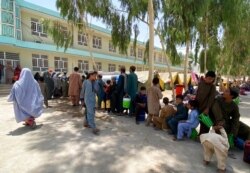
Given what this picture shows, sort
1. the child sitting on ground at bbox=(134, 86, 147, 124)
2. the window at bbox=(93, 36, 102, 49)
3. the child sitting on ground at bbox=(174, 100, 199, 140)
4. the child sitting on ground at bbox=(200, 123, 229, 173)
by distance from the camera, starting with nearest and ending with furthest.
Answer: the child sitting on ground at bbox=(200, 123, 229, 173), the child sitting on ground at bbox=(174, 100, 199, 140), the child sitting on ground at bbox=(134, 86, 147, 124), the window at bbox=(93, 36, 102, 49)

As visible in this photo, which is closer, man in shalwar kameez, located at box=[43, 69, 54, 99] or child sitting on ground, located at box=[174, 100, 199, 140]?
child sitting on ground, located at box=[174, 100, 199, 140]

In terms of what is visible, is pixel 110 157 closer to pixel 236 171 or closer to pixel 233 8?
pixel 236 171

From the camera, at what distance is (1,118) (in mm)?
8703

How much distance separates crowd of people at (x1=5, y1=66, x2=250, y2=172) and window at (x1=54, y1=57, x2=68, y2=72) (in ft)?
46.9

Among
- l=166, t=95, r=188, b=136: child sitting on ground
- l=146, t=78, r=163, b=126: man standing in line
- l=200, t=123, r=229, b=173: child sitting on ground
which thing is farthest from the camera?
l=146, t=78, r=163, b=126: man standing in line

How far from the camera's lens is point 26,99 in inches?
278

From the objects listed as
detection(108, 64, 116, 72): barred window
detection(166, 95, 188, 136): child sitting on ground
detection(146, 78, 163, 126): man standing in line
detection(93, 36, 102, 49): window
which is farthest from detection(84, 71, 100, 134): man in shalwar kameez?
detection(108, 64, 116, 72): barred window

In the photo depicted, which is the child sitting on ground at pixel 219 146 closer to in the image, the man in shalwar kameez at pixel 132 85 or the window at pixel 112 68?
the man in shalwar kameez at pixel 132 85

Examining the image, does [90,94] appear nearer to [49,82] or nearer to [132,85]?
[132,85]

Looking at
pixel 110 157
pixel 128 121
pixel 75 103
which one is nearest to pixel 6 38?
pixel 75 103

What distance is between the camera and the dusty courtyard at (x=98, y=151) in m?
4.77

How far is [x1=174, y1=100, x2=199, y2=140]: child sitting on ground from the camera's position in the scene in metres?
6.33

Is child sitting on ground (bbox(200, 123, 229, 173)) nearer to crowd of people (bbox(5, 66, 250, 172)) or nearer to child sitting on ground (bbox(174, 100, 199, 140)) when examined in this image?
crowd of people (bbox(5, 66, 250, 172))

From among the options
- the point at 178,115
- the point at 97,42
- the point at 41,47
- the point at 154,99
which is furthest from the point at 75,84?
the point at 97,42
